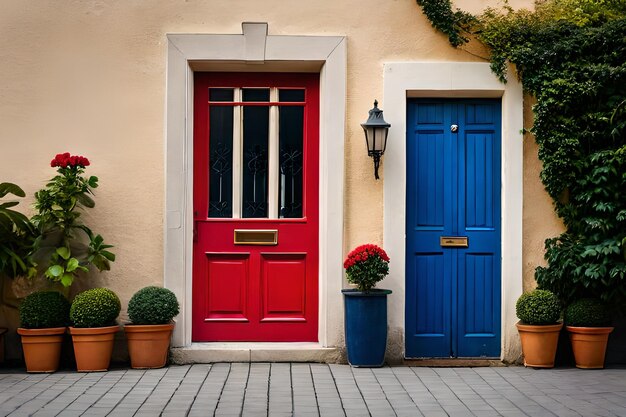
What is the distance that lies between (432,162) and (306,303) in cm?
189

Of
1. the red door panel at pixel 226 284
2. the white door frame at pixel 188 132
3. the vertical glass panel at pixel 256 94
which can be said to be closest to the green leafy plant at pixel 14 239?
the white door frame at pixel 188 132

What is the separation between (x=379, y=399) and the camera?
721cm

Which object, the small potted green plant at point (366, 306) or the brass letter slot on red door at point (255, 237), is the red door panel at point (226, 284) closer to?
the brass letter slot on red door at point (255, 237)

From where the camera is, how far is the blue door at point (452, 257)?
29.5 feet

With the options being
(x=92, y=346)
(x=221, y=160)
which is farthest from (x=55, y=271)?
(x=221, y=160)

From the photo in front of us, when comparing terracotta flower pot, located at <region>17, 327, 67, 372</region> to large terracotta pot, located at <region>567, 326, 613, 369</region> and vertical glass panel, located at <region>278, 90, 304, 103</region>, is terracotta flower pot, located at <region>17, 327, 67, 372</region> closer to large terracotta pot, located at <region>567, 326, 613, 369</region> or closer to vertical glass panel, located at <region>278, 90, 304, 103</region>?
vertical glass panel, located at <region>278, 90, 304, 103</region>

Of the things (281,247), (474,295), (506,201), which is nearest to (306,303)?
(281,247)

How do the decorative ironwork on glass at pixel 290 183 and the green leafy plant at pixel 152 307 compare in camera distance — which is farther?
the decorative ironwork on glass at pixel 290 183

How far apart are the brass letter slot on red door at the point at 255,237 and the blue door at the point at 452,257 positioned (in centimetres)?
134

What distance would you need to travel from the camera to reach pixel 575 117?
8.84 meters

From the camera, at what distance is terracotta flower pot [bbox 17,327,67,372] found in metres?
8.30

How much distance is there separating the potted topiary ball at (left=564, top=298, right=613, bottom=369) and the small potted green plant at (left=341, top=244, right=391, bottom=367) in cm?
178

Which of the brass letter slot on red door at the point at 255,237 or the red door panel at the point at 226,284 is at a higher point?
the brass letter slot on red door at the point at 255,237

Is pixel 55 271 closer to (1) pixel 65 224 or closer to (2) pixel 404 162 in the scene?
(1) pixel 65 224
